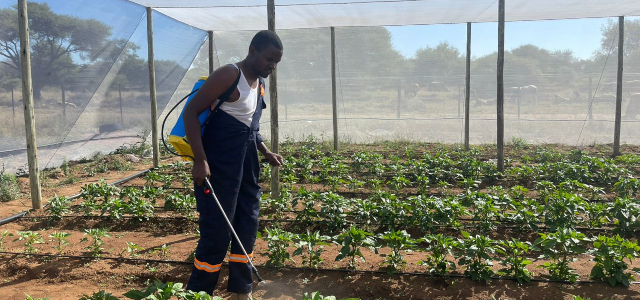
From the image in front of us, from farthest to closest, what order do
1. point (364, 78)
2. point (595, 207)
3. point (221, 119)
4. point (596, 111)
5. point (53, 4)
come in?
point (364, 78)
point (596, 111)
point (53, 4)
point (595, 207)
point (221, 119)

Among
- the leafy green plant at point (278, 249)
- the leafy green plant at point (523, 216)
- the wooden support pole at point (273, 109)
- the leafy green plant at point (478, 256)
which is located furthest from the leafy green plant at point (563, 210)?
the wooden support pole at point (273, 109)

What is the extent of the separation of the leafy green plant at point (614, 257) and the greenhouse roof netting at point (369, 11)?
5.71m

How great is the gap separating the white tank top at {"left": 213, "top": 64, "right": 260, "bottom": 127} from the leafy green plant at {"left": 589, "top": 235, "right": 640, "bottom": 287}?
2.43 meters

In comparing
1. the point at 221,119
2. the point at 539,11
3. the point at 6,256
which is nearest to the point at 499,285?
the point at 221,119

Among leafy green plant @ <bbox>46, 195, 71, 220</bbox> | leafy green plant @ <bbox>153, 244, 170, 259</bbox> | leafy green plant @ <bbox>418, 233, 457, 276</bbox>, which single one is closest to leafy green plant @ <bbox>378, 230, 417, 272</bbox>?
leafy green plant @ <bbox>418, 233, 457, 276</bbox>

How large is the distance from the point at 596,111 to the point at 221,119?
11.7 meters

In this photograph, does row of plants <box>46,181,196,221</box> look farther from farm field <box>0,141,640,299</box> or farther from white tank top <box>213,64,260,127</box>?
white tank top <box>213,64,260,127</box>

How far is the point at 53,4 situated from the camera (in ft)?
25.1

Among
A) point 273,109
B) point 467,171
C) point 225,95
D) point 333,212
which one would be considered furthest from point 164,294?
point 467,171

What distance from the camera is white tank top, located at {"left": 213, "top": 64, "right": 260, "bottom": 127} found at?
279cm

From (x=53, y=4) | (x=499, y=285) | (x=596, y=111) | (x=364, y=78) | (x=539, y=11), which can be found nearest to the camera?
(x=499, y=285)

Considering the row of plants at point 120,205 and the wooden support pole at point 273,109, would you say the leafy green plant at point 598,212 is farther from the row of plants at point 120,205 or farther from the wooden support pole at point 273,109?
the row of plants at point 120,205

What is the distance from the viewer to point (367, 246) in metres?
3.63

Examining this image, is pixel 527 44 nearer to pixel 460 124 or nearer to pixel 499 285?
pixel 460 124
